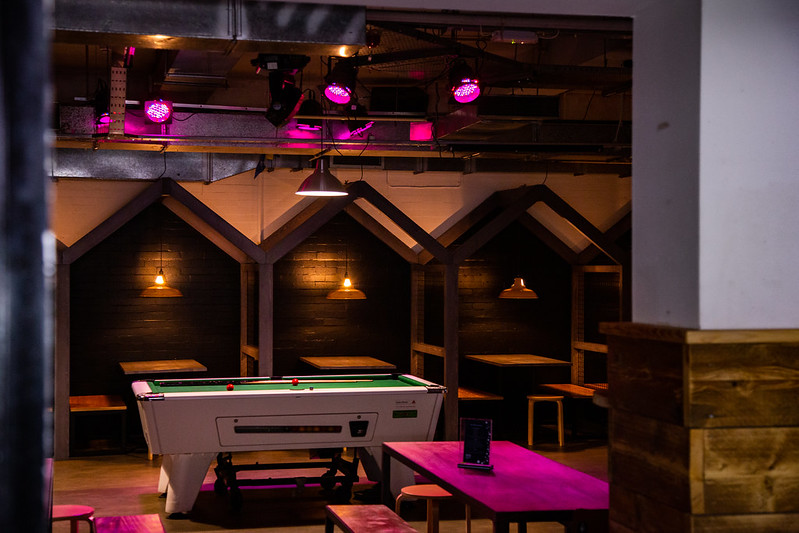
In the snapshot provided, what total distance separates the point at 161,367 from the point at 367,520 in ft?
16.5

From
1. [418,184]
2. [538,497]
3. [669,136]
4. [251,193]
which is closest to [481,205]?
[418,184]

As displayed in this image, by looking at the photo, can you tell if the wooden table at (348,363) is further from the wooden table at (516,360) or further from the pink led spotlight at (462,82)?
the pink led spotlight at (462,82)

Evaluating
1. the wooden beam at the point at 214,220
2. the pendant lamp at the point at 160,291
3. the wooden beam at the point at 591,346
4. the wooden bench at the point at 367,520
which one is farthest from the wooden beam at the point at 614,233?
the wooden bench at the point at 367,520

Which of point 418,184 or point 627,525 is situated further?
point 418,184

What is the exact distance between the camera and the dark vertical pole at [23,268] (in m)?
0.76

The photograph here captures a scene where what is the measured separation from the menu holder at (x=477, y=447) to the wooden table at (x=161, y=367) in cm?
496

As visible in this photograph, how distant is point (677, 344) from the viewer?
2.67m

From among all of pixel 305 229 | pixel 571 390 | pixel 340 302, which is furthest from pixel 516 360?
pixel 305 229

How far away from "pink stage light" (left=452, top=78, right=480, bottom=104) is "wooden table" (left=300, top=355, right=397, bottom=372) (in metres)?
4.03

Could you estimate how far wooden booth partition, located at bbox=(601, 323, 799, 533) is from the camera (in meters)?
2.61

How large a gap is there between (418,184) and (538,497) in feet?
22.4

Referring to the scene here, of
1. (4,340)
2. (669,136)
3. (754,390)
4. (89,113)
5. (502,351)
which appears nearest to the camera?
(4,340)

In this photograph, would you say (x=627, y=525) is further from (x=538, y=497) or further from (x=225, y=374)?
(x=225, y=374)

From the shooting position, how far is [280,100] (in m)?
6.32
